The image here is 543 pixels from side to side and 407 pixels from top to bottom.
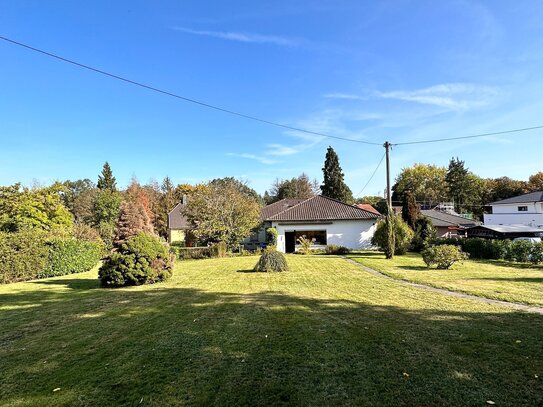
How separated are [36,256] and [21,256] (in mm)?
774

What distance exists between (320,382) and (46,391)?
128 inches

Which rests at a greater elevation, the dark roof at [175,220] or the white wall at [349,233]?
the dark roof at [175,220]

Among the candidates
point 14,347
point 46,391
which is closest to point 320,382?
point 46,391

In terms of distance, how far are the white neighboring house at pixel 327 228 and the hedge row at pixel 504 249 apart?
6.83 m

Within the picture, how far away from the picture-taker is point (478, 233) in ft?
114

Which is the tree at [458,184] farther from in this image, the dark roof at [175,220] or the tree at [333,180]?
the dark roof at [175,220]

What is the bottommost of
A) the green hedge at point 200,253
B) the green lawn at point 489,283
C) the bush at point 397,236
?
the green lawn at point 489,283

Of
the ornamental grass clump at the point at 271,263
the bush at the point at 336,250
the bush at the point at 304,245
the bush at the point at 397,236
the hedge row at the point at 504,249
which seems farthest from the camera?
the bush at the point at 304,245

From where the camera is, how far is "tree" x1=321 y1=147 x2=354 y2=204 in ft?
171

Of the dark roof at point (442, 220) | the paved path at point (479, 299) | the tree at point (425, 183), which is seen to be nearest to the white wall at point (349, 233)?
the dark roof at point (442, 220)

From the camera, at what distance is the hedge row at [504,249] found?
17672 millimetres

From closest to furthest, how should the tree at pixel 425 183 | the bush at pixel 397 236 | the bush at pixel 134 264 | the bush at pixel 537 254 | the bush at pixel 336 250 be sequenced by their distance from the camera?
the bush at pixel 134 264, the bush at pixel 537 254, the bush at pixel 397 236, the bush at pixel 336 250, the tree at pixel 425 183

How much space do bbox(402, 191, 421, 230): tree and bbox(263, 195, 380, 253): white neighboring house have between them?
423cm

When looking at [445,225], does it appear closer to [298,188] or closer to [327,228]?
[327,228]
